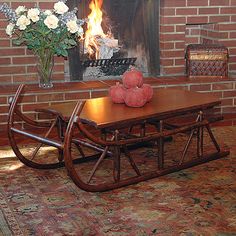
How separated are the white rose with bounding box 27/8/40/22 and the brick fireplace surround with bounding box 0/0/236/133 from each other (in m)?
0.31

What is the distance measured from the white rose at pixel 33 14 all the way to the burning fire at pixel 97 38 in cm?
72

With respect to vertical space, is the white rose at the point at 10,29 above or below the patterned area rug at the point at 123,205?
above

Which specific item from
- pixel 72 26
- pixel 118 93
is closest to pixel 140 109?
pixel 118 93

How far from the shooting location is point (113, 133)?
118 inches

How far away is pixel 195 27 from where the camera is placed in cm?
516

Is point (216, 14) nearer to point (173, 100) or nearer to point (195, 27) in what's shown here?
point (195, 27)

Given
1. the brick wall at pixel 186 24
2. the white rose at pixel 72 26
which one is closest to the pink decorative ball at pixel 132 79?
the white rose at pixel 72 26

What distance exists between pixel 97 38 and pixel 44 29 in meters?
0.77

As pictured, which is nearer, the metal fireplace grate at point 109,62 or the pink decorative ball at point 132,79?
the pink decorative ball at point 132,79

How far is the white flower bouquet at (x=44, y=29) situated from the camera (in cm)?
404

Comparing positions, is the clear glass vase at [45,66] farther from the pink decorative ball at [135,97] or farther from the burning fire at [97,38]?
the pink decorative ball at [135,97]

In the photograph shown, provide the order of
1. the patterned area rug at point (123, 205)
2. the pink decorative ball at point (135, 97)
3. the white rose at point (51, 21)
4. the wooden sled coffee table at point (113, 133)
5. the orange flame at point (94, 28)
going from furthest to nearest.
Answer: the orange flame at point (94, 28)
the white rose at point (51, 21)
the pink decorative ball at point (135, 97)
the wooden sled coffee table at point (113, 133)
the patterned area rug at point (123, 205)

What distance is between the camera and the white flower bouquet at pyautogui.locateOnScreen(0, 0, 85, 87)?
404 centimetres

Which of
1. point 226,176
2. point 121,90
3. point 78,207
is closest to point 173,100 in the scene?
point 121,90
